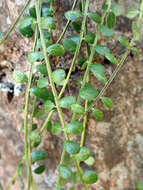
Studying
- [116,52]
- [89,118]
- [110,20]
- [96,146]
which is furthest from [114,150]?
[110,20]

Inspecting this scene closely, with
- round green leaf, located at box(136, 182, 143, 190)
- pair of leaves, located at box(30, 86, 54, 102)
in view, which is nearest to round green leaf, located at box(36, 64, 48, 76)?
pair of leaves, located at box(30, 86, 54, 102)

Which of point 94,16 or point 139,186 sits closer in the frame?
point 94,16

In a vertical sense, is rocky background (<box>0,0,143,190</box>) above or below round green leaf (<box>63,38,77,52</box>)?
below

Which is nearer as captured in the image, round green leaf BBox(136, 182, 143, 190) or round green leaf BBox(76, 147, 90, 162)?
round green leaf BBox(76, 147, 90, 162)

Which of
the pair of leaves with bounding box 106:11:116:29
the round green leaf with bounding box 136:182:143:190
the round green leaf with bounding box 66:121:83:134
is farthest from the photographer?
the round green leaf with bounding box 136:182:143:190

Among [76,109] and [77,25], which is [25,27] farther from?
[76,109]

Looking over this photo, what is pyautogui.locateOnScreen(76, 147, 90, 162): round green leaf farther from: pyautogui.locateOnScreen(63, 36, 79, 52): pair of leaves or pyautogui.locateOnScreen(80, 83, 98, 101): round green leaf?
pyautogui.locateOnScreen(63, 36, 79, 52): pair of leaves

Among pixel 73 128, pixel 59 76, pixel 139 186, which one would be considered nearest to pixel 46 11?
pixel 59 76

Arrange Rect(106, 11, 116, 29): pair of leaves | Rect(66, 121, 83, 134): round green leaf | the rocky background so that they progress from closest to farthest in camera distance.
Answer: Rect(66, 121, 83, 134): round green leaf
Rect(106, 11, 116, 29): pair of leaves
the rocky background

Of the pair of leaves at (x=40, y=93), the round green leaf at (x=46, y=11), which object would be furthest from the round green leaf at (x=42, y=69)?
the round green leaf at (x=46, y=11)

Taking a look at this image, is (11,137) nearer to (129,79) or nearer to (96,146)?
(96,146)
